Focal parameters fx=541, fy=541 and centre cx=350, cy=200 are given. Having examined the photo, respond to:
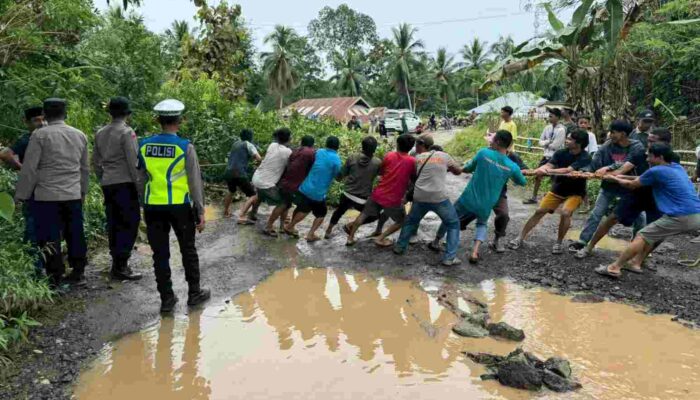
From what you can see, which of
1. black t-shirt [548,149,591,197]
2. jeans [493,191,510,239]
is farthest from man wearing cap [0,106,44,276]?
black t-shirt [548,149,591,197]

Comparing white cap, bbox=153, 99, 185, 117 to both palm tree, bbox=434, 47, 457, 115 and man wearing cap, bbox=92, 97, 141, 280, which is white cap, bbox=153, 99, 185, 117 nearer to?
man wearing cap, bbox=92, 97, 141, 280

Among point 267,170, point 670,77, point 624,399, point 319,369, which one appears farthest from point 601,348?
point 670,77

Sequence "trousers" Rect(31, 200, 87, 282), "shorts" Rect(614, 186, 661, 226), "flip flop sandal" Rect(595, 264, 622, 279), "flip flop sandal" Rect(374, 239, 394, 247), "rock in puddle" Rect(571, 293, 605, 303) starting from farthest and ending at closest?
"flip flop sandal" Rect(374, 239, 394, 247)
"shorts" Rect(614, 186, 661, 226)
"flip flop sandal" Rect(595, 264, 622, 279)
"rock in puddle" Rect(571, 293, 605, 303)
"trousers" Rect(31, 200, 87, 282)

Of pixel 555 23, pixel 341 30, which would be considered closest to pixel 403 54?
pixel 341 30

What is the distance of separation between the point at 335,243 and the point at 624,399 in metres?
4.53

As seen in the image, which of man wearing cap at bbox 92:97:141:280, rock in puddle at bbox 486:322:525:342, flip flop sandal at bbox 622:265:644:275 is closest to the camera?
rock in puddle at bbox 486:322:525:342

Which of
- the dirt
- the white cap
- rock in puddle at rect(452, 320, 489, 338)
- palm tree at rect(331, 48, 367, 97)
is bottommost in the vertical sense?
rock in puddle at rect(452, 320, 489, 338)

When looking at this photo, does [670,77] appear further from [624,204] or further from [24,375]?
[24,375]

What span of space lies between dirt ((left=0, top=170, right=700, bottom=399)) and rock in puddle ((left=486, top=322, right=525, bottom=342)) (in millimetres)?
1443

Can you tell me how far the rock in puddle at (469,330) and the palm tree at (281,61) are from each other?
40601mm

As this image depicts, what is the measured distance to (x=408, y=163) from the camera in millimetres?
6848

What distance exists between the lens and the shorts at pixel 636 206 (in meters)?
6.38

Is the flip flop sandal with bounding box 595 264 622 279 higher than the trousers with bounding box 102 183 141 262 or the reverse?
the reverse

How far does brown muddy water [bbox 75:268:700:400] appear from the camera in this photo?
12.5ft
